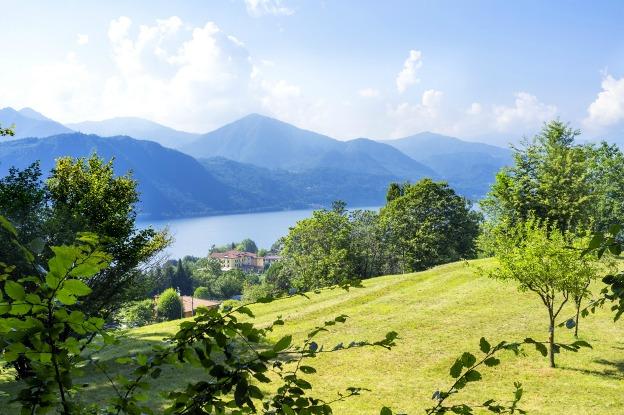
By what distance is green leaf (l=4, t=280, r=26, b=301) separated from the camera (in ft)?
5.41

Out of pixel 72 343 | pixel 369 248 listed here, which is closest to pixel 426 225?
pixel 369 248

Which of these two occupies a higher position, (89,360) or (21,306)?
(21,306)

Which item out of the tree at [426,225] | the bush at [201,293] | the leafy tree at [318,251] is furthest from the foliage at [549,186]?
the bush at [201,293]

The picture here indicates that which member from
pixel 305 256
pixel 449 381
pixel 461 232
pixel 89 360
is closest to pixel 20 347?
pixel 89 360

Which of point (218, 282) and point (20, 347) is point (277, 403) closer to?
point (20, 347)

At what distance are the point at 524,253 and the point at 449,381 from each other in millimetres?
5234

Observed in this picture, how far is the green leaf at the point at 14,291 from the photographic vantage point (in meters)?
1.65

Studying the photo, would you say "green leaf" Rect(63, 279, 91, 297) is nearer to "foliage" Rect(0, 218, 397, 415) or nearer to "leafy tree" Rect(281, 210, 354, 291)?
"foliage" Rect(0, 218, 397, 415)

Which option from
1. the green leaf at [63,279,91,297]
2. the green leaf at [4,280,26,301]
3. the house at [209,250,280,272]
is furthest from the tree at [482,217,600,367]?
the house at [209,250,280,272]

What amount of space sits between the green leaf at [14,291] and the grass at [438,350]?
8789mm

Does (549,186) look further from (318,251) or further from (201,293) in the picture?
(201,293)

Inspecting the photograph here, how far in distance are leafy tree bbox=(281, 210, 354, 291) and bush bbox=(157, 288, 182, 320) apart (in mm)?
38210

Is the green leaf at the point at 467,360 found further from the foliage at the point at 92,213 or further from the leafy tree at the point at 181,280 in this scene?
the leafy tree at the point at 181,280

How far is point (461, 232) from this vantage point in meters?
53.6
